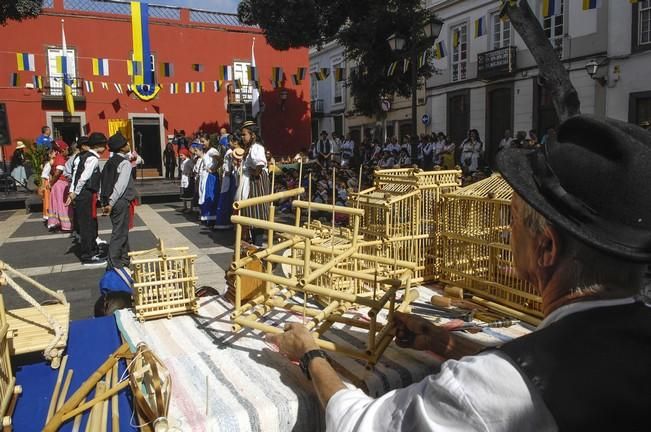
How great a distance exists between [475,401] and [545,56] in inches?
299

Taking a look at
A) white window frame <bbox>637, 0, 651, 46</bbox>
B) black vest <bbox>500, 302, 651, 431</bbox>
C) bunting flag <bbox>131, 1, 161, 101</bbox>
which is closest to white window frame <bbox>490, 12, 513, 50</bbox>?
white window frame <bbox>637, 0, 651, 46</bbox>

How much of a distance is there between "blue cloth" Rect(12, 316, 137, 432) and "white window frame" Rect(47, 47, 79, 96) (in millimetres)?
20576

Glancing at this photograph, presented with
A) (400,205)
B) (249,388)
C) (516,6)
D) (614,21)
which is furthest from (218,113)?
(249,388)

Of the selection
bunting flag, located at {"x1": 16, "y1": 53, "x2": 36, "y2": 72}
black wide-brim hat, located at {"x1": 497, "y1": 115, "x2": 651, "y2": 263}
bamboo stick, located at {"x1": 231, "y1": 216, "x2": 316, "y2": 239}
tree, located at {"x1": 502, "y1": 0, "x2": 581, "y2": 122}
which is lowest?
bamboo stick, located at {"x1": 231, "y1": 216, "x2": 316, "y2": 239}

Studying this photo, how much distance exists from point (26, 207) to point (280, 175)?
6.65 m

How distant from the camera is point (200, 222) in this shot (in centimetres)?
1024

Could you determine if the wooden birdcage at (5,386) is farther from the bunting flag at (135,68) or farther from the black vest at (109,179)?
the bunting flag at (135,68)

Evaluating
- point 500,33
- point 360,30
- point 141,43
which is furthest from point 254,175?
point 500,33

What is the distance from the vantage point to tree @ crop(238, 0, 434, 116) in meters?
15.0

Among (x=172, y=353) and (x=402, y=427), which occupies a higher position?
(x=402, y=427)

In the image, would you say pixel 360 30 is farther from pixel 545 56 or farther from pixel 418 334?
pixel 418 334

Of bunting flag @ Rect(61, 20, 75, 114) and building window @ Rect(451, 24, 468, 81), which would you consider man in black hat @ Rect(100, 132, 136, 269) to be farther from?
building window @ Rect(451, 24, 468, 81)

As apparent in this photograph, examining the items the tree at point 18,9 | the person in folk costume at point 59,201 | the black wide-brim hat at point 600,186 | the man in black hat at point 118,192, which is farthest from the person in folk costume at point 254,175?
the tree at point 18,9

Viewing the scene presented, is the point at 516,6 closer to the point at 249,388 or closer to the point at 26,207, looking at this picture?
the point at 249,388
